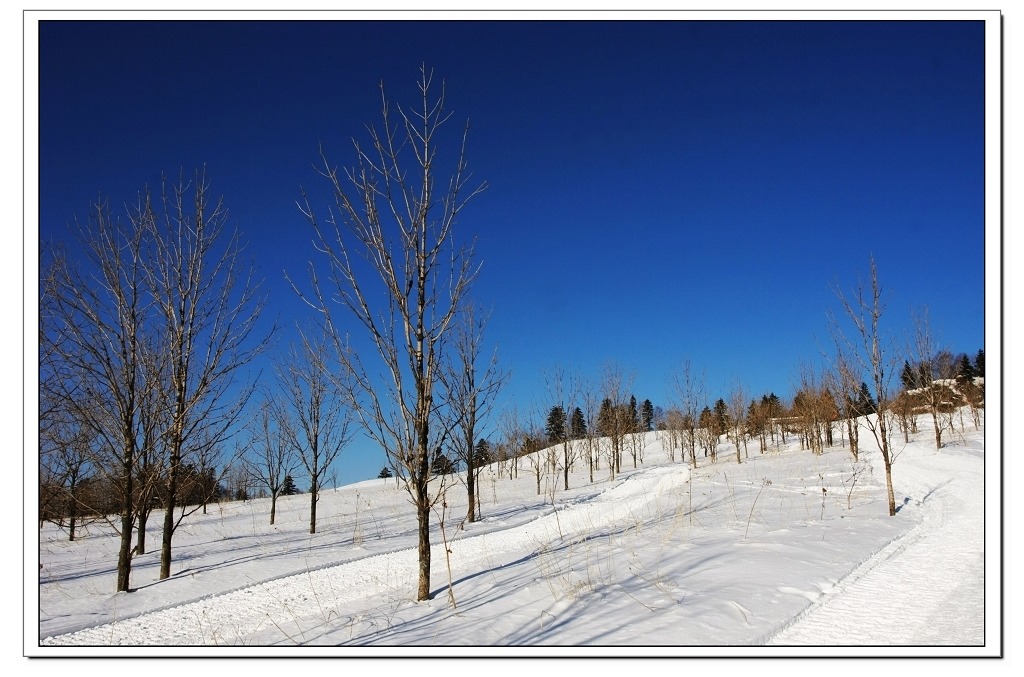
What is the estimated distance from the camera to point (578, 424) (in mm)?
29172

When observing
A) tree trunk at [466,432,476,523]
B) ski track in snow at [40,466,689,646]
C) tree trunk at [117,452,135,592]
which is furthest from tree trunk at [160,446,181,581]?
tree trunk at [466,432,476,523]

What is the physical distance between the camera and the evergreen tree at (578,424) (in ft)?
94.4

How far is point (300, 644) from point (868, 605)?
4736 millimetres

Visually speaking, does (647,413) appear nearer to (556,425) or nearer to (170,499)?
(556,425)

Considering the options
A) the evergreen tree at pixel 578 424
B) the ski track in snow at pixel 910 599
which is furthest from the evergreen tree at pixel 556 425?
the ski track in snow at pixel 910 599

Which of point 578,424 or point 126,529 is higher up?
point 126,529

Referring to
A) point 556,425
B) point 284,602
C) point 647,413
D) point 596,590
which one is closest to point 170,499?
point 284,602

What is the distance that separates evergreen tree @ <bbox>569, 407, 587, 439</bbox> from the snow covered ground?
51.0ft

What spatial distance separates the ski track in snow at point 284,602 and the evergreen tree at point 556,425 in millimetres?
16837

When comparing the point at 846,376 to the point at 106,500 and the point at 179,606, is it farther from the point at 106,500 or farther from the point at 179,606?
the point at 106,500

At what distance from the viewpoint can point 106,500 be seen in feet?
29.9

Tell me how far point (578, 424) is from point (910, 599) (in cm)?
2438

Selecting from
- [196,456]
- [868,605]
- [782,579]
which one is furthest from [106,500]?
[868,605]

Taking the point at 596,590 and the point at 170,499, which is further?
the point at 170,499
